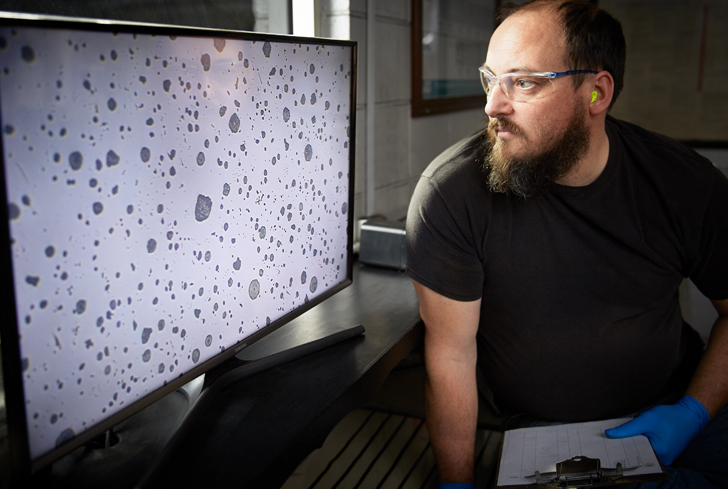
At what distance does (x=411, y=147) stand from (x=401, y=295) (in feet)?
2.63

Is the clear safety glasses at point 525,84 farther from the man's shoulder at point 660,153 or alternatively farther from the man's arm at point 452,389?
the man's arm at point 452,389

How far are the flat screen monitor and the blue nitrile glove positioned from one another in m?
0.76

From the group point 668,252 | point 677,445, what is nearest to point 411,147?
point 668,252

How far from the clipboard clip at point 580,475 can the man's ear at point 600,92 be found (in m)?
0.73

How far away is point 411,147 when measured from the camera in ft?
6.81

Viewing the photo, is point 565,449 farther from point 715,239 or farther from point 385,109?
point 385,109

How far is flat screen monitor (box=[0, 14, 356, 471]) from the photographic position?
23.4 inches

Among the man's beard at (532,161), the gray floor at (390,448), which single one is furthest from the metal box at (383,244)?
the man's beard at (532,161)

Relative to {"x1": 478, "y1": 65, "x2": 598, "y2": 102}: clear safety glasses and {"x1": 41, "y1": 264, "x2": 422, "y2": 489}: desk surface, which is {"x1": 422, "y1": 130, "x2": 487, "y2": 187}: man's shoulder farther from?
{"x1": 41, "y1": 264, "x2": 422, "y2": 489}: desk surface

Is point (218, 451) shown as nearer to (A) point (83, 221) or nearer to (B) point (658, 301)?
(A) point (83, 221)

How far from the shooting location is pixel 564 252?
127cm

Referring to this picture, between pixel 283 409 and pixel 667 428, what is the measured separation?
841mm

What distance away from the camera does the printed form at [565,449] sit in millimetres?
1101

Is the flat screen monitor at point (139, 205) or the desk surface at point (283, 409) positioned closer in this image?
the flat screen monitor at point (139, 205)
